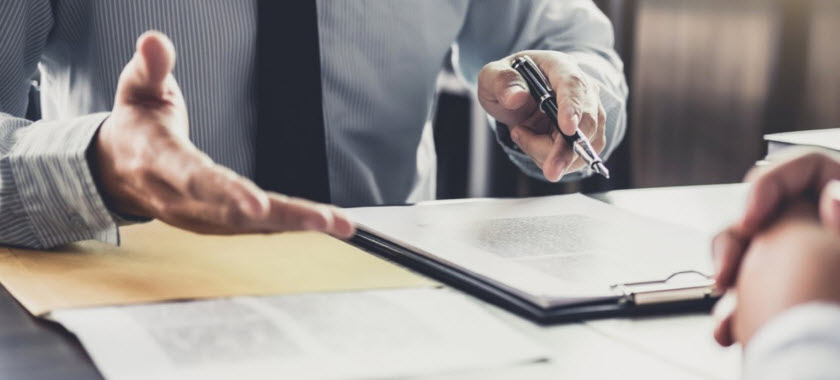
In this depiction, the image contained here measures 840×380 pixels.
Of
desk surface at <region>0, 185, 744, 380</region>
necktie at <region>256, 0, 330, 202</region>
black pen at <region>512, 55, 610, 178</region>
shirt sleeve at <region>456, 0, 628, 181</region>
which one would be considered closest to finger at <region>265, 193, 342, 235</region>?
desk surface at <region>0, 185, 744, 380</region>

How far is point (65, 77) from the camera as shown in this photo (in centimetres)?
123

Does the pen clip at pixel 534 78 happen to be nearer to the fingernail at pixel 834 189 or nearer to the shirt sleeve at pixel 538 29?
the shirt sleeve at pixel 538 29

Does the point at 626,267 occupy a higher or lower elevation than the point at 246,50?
lower

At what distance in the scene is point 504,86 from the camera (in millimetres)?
1087

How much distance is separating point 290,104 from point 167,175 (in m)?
0.52

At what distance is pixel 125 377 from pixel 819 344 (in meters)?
0.34

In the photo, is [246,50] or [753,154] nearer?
[246,50]

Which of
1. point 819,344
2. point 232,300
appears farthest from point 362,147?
point 819,344

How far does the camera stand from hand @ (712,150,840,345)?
57cm

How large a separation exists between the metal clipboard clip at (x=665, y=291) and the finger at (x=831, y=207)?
164mm

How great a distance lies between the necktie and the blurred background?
1.56 meters

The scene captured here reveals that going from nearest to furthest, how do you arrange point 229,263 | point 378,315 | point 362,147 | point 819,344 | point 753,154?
point 819,344 < point 378,315 < point 229,263 < point 362,147 < point 753,154

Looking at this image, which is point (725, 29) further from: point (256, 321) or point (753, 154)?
point (256, 321)

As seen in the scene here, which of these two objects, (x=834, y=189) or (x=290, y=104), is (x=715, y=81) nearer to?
(x=290, y=104)
